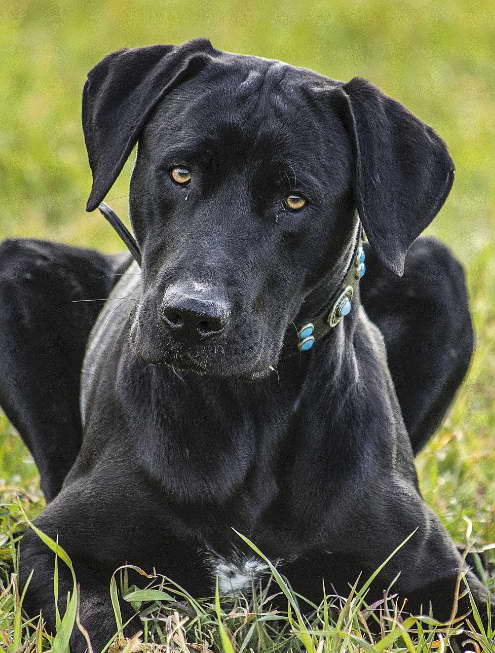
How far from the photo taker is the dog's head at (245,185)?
119 inches

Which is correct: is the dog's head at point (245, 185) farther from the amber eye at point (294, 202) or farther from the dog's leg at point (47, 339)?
the dog's leg at point (47, 339)

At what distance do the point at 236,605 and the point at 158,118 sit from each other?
4.42 ft

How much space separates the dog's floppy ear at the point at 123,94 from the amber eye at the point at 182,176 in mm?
218

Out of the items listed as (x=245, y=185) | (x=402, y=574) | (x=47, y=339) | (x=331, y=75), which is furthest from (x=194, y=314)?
(x=331, y=75)

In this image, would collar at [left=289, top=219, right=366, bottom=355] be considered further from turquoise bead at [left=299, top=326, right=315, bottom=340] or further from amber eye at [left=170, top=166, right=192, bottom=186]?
amber eye at [left=170, top=166, right=192, bottom=186]

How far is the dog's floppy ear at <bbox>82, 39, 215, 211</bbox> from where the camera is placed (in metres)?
3.32

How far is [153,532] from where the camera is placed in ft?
10.9

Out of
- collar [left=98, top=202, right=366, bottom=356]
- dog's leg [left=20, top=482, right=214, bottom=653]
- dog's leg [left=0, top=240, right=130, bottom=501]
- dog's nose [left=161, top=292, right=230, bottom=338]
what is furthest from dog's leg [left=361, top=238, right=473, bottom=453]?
dog's nose [left=161, top=292, right=230, bottom=338]

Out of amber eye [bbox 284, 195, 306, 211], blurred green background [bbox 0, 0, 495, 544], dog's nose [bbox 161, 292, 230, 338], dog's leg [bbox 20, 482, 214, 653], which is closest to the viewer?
dog's nose [bbox 161, 292, 230, 338]

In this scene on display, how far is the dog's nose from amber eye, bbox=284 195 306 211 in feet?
1.22

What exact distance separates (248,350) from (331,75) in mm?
6960

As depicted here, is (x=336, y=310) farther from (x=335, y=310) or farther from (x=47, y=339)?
(x=47, y=339)

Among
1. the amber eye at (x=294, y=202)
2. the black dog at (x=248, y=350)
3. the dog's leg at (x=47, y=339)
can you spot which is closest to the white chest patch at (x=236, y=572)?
the black dog at (x=248, y=350)

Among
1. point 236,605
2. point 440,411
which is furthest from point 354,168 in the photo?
point 440,411
